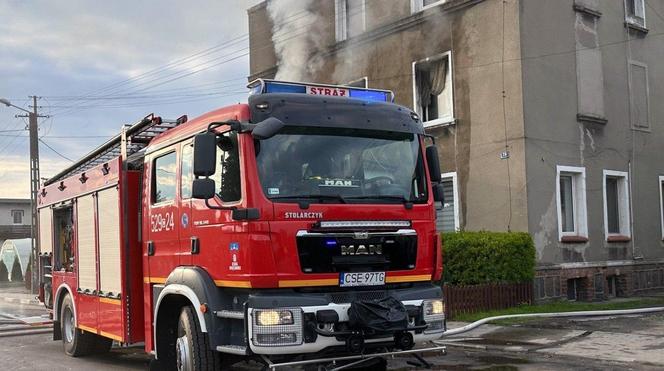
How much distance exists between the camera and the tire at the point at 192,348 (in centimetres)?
674

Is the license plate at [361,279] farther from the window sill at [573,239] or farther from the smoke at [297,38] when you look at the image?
the smoke at [297,38]

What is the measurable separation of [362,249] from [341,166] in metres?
0.80

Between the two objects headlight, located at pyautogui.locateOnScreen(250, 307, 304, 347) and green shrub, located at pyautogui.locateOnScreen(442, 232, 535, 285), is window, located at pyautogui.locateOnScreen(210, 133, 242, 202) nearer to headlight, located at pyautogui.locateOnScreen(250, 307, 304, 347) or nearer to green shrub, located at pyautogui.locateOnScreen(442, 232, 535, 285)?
headlight, located at pyautogui.locateOnScreen(250, 307, 304, 347)

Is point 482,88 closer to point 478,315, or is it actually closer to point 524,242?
point 524,242

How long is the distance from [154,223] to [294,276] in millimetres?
2491

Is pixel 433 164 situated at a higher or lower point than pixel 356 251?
higher

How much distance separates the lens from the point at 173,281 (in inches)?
286

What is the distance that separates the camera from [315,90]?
732 cm

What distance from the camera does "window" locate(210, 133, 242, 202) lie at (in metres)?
6.48

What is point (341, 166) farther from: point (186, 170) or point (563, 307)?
point (563, 307)

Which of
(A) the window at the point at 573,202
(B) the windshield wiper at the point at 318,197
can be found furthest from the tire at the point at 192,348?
(A) the window at the point at 573,202

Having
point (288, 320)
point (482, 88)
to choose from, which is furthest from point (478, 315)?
point (288, 320)

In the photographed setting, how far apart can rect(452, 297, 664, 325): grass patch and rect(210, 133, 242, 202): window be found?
7.77 metres

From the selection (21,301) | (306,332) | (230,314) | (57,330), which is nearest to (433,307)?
(306,332)
